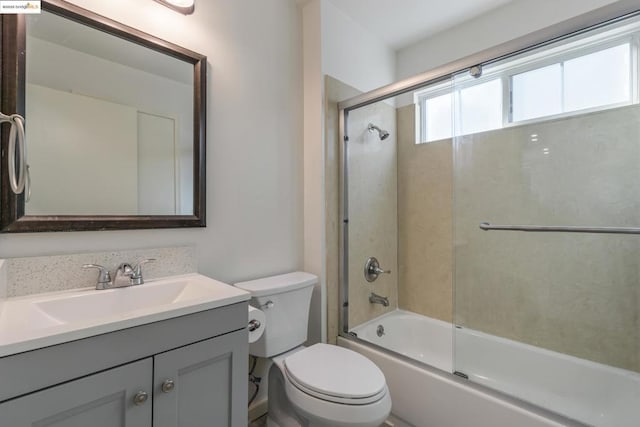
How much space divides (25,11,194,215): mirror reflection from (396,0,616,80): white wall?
1783mm

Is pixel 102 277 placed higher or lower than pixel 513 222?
lower

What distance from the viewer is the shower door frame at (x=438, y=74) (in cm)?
111

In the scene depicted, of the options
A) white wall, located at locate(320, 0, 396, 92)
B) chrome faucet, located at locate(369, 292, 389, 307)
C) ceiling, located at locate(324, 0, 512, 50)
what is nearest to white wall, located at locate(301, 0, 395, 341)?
white wall, located at locate(320, 0, 396, 92)

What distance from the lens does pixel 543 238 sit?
69.9 inches

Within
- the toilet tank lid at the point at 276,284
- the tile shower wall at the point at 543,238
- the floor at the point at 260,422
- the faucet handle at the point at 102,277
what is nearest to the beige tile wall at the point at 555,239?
the tile shower wall at the point at 543,238

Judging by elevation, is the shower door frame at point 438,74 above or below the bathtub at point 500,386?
above

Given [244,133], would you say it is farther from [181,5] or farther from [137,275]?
[137,275]

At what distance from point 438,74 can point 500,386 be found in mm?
1629

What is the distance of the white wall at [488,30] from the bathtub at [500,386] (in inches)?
75.2

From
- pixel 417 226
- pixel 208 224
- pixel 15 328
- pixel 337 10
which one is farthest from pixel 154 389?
pixel 337 10

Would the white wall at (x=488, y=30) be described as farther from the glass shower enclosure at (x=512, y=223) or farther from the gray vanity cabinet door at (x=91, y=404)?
the gray vanity cabinet door at (x=91, y=404)

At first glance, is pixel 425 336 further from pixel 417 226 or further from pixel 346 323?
pixel 417 226

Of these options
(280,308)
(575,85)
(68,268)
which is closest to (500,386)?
(280,308)

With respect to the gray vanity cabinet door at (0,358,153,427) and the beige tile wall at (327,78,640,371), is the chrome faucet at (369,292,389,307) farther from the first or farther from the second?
the gray vanity cabinet door at (0,358,153,427)
